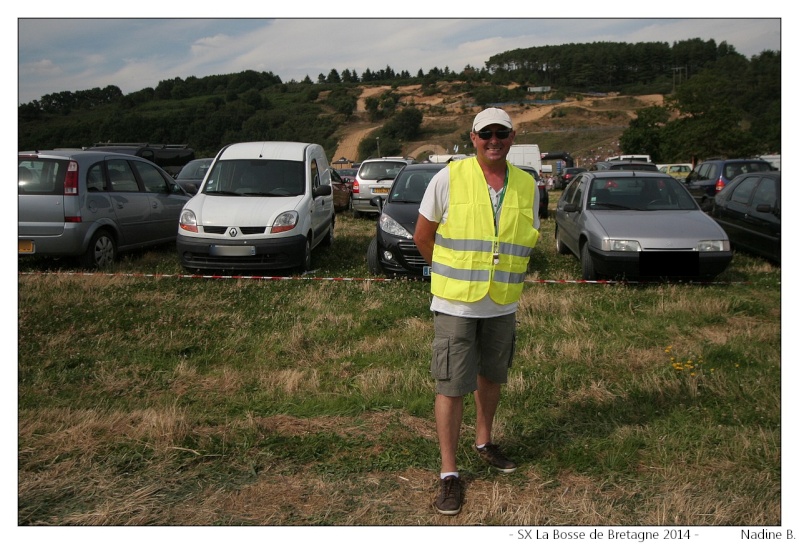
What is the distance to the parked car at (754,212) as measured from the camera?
31.1 ft

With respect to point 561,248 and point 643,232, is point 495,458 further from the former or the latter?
point 561,248

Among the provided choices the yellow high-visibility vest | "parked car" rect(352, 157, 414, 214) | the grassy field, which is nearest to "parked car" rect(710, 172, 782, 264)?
the grassy field

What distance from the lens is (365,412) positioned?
14.5ft

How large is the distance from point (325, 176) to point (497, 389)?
322 inches

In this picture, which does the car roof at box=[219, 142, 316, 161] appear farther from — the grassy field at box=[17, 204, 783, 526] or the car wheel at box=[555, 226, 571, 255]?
the car wheel at box=[555, 226, 571, 255]

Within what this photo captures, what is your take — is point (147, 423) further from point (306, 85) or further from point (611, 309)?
point (306, 85)

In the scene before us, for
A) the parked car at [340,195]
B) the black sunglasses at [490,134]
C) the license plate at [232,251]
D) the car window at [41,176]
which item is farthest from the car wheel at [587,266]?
the parked car at [340,195]

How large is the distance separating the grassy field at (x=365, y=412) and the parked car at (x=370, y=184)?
31.3ft

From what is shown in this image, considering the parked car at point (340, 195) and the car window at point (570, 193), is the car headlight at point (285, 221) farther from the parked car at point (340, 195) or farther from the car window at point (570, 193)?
the parked car at point (340, 195)

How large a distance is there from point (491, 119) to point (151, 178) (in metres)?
8.55

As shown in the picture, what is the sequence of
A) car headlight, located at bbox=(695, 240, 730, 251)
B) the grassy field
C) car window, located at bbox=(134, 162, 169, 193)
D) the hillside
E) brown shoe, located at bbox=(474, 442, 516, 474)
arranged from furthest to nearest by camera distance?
the hillside, car window, located at bbox=(134, 162, 169, 193), car headlight, located at bbox=(695, 240, 730, 251), brown shoe, located at bbox=(474, 442, 516, 474), the grassy field

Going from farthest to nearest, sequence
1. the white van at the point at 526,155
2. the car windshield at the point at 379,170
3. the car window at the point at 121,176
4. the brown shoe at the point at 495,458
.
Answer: the white van at the point at 526,155 → the car windshield at the point at 379,170 → the car window at the point at 121,176 → the brown shoe at the point at 495,458

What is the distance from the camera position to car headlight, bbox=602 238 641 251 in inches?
316

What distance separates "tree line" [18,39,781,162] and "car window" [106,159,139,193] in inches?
860
